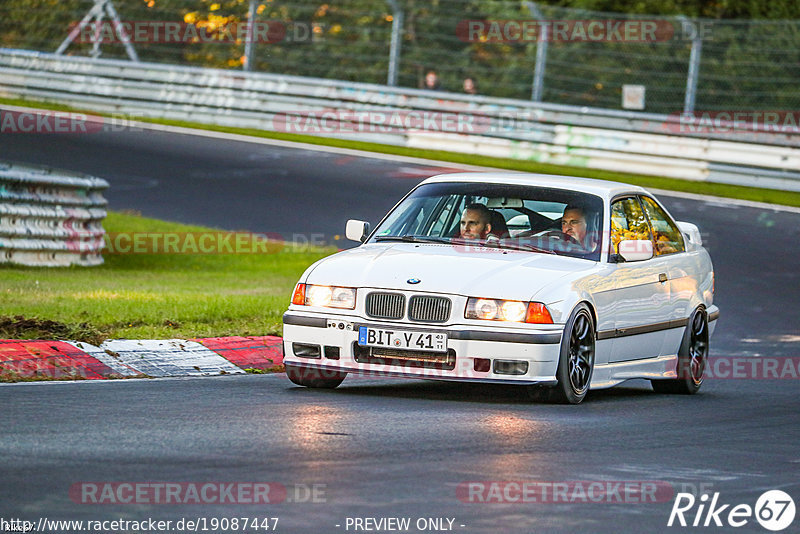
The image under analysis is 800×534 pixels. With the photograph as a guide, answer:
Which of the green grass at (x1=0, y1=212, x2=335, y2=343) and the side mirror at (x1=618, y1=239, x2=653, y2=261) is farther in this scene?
the green grass at (x1=0, y1=212, x2=335, y2=343)

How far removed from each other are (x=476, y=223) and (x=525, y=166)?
15.2m

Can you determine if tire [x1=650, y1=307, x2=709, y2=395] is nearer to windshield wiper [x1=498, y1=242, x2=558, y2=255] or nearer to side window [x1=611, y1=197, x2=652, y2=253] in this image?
side window [x1=611, y1=197, x2=652, y2=253]

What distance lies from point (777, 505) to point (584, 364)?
3.20m

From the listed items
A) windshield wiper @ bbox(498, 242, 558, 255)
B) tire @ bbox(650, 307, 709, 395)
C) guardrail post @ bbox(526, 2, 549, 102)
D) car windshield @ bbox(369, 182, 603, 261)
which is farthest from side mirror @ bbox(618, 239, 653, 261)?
guardrail post @ bbox(526, 2, 549, 102)

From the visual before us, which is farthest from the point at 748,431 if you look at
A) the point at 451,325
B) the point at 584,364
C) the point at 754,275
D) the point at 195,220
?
the point at 195,220

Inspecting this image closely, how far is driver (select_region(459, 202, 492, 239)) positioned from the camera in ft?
33.6

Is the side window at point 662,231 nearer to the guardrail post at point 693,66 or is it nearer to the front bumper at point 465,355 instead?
the front bumper at point 465,355

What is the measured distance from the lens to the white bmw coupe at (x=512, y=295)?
356 inches

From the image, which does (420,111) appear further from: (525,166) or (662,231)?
(662,231)

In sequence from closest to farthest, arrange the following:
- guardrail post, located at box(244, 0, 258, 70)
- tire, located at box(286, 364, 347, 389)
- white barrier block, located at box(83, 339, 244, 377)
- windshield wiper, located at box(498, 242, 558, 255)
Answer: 1. tire, located at box(286, 364, 347, 389)
2. windshield wiper, located at box(498, 242, 558, 255)
3. white barrier block, located at box(83, 339, 244, 377)
4. guardrail post, located at box(244, 0, 258, 70)

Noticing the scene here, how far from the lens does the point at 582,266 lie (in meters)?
9.77

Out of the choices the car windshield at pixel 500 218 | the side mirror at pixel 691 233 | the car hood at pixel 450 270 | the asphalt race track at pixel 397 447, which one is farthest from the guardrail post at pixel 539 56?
the car hood at pixel 450 270

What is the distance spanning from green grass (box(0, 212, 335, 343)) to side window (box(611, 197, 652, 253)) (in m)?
3.10

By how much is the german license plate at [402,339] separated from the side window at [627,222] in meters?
1.81
